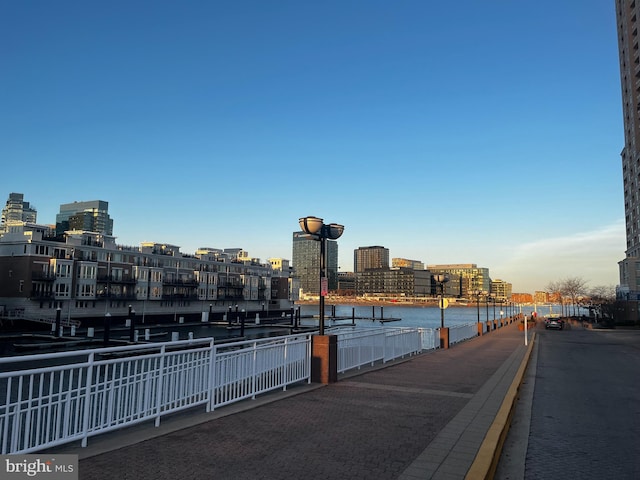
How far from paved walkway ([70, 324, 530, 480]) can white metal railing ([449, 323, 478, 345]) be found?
15.5 metres

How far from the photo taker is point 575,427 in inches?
344

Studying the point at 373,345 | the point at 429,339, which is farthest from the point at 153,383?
the point at 429,339

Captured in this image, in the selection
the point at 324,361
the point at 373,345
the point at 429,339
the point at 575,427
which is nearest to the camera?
the point at 575,427

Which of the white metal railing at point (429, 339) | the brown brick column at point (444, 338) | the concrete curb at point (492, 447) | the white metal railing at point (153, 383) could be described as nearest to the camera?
the concrete curb at point (492, 447)

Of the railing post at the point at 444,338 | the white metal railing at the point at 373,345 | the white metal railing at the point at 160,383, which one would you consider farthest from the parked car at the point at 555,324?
the white metal railing at the point at 160,383

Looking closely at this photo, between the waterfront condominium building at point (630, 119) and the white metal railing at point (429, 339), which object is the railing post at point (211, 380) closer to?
the white metal railing at point (429, 339)

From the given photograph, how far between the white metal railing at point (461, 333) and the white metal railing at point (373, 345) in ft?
21.5

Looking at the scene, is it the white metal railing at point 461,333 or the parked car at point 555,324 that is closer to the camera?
the white metal railing at point 461,333

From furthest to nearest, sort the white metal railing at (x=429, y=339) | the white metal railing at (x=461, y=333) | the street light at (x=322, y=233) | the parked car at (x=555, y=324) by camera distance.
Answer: the parked car at (x=555, y=324) → the white metal railing at (x=461, y=333) → the white metal railing at (x=429, y=339) → the street light at (x=322, y=233)

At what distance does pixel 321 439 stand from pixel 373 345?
917 cm

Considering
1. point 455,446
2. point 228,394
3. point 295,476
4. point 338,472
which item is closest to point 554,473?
point 455,446

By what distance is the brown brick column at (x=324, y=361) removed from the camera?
1177 cm

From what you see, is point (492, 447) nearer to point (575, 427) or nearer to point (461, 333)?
point (575, 427)

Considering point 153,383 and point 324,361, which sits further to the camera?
point 324,361
